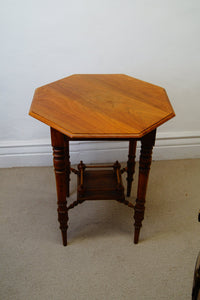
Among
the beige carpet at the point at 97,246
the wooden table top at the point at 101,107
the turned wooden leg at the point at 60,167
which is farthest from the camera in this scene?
the beige carpet at the point at 97,246

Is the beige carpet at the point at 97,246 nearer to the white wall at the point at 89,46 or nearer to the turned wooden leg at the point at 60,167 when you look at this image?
the turned wooden leg at the point at 60,167

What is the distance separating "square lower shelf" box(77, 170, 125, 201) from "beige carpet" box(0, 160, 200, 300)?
0.83ft

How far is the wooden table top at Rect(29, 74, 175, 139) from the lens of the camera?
3.82 ft

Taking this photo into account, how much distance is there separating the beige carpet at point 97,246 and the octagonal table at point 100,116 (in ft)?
0.45

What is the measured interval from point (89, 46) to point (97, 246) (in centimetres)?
137

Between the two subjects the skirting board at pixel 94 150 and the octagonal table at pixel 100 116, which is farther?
the skirting board at pixel 94 150

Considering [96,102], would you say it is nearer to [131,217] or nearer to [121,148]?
[131,217]

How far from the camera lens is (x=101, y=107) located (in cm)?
133

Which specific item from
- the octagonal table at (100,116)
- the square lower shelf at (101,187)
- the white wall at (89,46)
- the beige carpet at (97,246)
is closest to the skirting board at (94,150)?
the white wall at (89,46)

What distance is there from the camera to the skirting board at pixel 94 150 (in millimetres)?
2281

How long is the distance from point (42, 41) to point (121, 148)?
107 cm

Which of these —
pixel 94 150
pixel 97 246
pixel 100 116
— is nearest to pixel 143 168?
pixel 100 116

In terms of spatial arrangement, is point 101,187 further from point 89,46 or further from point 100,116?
point 89,46

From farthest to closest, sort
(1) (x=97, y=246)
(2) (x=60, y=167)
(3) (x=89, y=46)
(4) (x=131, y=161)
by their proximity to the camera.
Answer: (3) (x=89, y=46), (4) (x=131, y=161), (1) (x=97, y=246), (2) (x=60, y=167)
